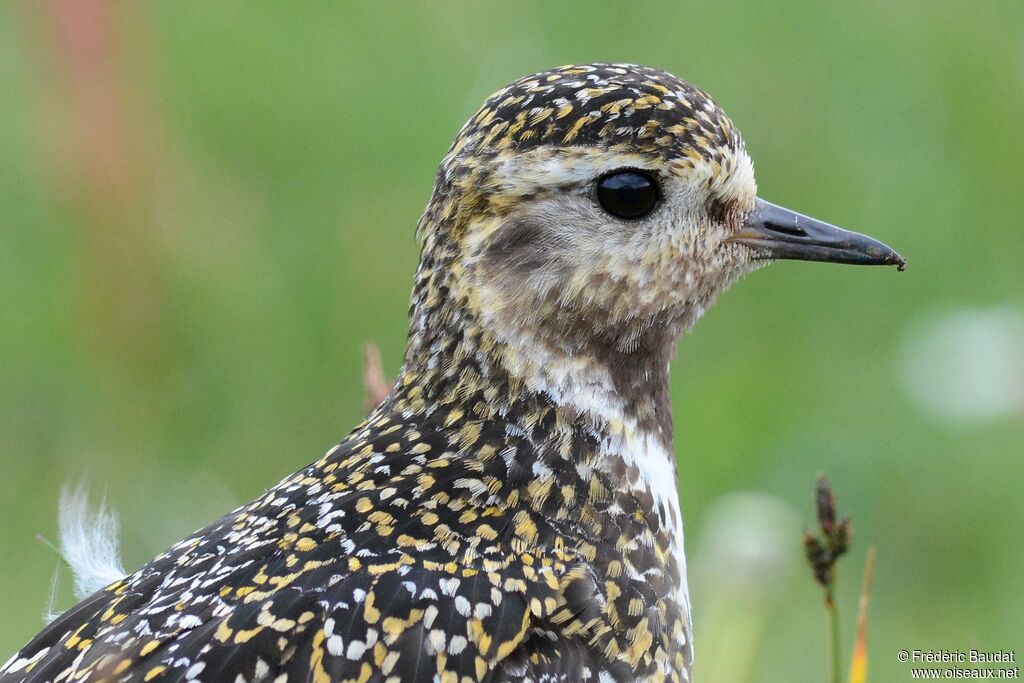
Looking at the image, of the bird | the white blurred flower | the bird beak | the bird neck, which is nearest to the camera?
the bird

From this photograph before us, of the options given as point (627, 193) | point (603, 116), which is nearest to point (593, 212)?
point (627, 193)

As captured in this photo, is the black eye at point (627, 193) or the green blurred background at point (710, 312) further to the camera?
the green blurred background at point (710, 312)

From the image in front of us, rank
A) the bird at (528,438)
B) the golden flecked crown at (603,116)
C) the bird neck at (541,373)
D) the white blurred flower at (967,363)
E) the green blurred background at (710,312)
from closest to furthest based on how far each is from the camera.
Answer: the bird at (528,438) → the golden flecked crown at (603,116) → the bird neck at (541,373) → the green blurred background at (710,312) → the white blurred flower at (967,363)

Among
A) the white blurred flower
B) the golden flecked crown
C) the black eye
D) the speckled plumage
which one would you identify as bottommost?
the white blurred flower

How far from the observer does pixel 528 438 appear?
15.1 ft

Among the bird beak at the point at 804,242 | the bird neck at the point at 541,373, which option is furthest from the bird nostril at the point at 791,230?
the bird neck at the point at 541,373

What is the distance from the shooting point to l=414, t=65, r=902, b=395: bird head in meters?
4.47

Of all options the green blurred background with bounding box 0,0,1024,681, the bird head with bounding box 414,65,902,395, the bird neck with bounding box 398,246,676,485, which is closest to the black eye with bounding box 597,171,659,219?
the bird head with bounding box 414,65,902,395

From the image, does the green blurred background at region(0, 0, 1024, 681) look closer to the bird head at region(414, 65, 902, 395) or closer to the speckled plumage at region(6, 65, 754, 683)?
the speckled plumage at region(6, 65, 754, 683)

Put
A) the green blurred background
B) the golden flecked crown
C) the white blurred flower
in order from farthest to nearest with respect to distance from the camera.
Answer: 1. the white blurred flower
2. the green blurred background
3. the golden flecked crown

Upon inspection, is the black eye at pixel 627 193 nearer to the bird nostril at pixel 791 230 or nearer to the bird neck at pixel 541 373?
the bird neck at pixel 541 373

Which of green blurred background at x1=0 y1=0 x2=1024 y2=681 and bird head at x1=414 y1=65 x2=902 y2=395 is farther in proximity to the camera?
green blurred background at x1=0 y1=0 x2=1024 y2=681

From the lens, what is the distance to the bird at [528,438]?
398 centimetres

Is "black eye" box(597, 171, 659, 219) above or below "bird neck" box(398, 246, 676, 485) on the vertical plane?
above
